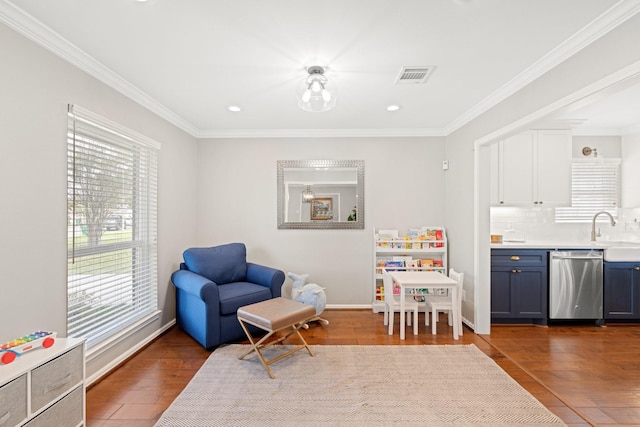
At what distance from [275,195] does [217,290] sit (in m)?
1.66

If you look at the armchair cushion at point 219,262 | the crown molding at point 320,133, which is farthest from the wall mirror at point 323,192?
the armchair cushion at point 219,262

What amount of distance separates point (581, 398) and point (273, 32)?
11.1ft

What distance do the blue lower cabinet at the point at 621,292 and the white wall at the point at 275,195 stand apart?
89.0 inches

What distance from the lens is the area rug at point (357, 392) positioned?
1.89 meters

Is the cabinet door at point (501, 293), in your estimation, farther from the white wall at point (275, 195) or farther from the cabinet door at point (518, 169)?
the white wall at point (275, 195)

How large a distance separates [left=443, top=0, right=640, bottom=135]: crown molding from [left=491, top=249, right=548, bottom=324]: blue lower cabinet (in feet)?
5.77

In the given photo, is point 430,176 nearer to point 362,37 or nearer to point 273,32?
point 362,37

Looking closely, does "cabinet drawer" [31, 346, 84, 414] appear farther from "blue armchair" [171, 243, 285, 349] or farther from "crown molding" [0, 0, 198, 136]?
"crown molding" [0, 0, 198, 136]

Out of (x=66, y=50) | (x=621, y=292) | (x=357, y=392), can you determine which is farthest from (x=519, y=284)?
(x=66, y=50)

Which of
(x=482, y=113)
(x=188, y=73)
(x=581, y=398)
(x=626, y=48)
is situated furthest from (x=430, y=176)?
(x=188, y=73)

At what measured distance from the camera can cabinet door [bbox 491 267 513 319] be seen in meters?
3.44

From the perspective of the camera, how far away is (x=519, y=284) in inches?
135

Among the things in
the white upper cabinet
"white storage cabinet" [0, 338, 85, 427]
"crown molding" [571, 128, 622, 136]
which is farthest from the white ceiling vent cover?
"crown molding" [571, 128, 622, 136]

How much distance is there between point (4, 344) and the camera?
62.7 inches
